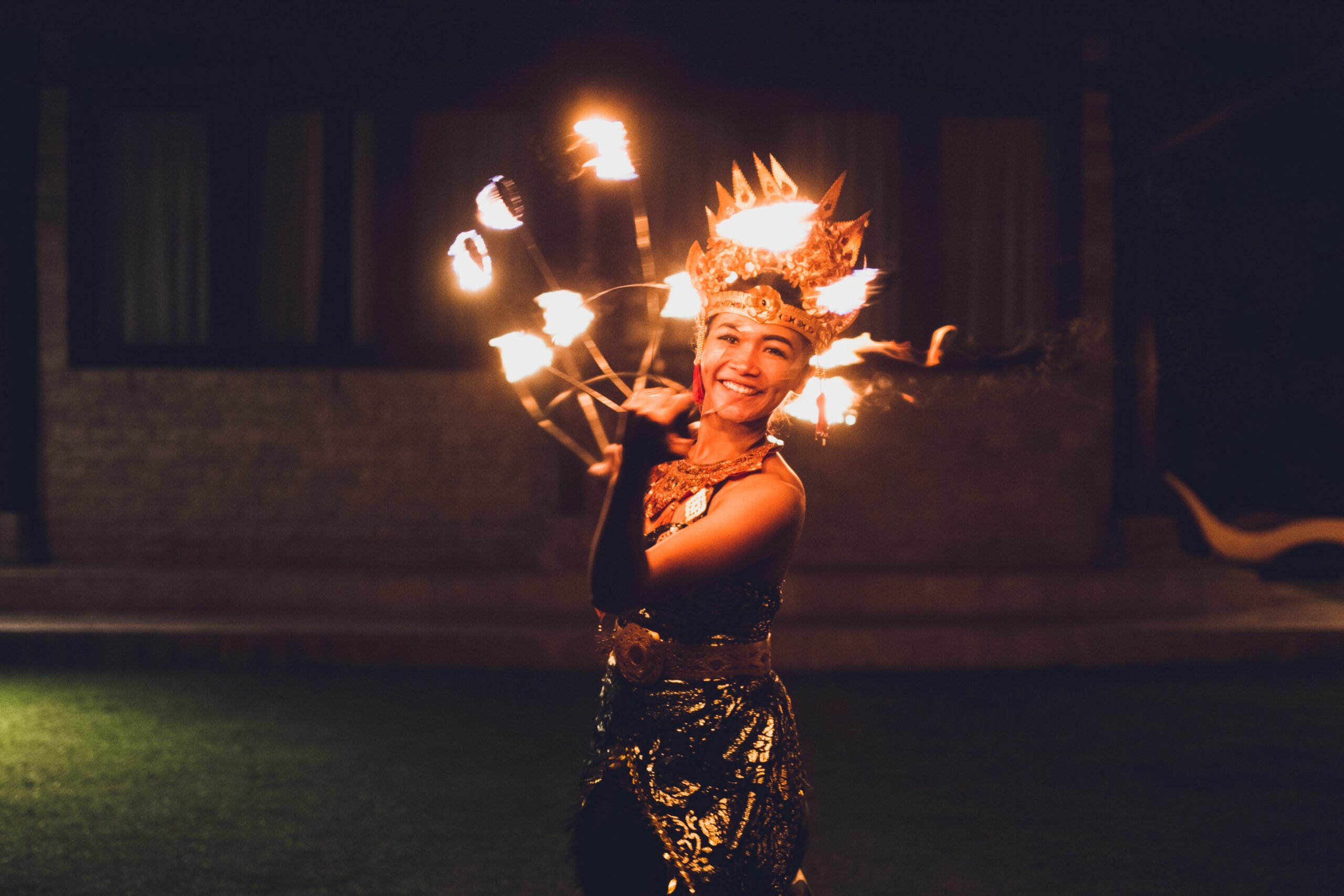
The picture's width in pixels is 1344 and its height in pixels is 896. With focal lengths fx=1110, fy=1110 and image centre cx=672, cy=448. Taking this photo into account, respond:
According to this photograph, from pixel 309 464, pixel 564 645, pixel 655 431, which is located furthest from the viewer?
pixel 309 464

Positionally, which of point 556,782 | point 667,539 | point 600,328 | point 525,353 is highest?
point 600,328

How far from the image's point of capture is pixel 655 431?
1603 millimetres

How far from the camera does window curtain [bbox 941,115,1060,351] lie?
32.6 feet

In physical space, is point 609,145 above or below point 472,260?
above

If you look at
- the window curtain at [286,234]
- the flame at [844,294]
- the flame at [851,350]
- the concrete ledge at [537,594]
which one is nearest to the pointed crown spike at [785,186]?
the flame at [844,294]

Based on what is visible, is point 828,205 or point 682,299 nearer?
point 828,205

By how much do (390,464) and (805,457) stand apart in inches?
146

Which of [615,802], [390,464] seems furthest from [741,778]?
[390,464]

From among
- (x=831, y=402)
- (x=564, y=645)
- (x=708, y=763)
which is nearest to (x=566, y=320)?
(x=831, y=402)

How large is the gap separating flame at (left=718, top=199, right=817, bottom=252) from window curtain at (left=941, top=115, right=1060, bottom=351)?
827 centimetres

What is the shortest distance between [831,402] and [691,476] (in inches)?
12.5

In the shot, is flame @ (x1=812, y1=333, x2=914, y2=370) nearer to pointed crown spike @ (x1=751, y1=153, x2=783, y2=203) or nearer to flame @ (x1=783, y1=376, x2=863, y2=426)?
flame @ (x1=783, y1=376, x2=863, y2=426)

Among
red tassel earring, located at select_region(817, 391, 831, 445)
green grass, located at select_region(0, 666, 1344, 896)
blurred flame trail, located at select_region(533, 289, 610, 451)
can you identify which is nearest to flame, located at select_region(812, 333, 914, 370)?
red tassel earring, located at select_region(817, 391, 831, 445)

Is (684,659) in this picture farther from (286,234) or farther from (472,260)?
(286,234)
